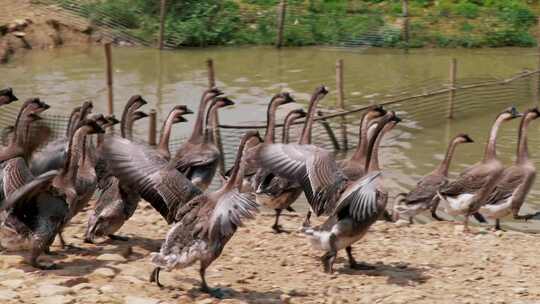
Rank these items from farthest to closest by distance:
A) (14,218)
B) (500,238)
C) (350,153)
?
(350,153) → (500,238) → (14,218)

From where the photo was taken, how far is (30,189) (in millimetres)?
8828

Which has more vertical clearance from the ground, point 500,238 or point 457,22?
point 457,22

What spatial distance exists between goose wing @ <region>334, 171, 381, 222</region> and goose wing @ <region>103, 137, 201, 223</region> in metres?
1.48

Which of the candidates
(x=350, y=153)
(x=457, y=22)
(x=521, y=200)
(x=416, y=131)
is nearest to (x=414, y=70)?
(x=457, y=22)

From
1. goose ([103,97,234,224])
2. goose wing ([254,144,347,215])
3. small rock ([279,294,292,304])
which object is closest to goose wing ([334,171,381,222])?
goose wing ([254,144,347,215])

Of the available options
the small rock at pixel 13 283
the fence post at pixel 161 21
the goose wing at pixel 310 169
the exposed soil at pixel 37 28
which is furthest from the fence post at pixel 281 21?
the small rock at pixel 13 283

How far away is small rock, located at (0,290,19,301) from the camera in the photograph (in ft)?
26.3

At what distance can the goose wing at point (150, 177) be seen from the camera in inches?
376

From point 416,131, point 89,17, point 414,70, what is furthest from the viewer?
point 89,17

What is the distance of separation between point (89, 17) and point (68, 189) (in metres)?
18.6

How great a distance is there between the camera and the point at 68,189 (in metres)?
9.85

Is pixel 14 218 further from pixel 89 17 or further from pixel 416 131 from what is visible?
pixel 89 17

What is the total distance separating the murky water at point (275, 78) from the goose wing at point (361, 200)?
21.0ft

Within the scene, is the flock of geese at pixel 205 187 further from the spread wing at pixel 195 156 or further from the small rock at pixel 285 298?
the small rock at pixel 285 298
